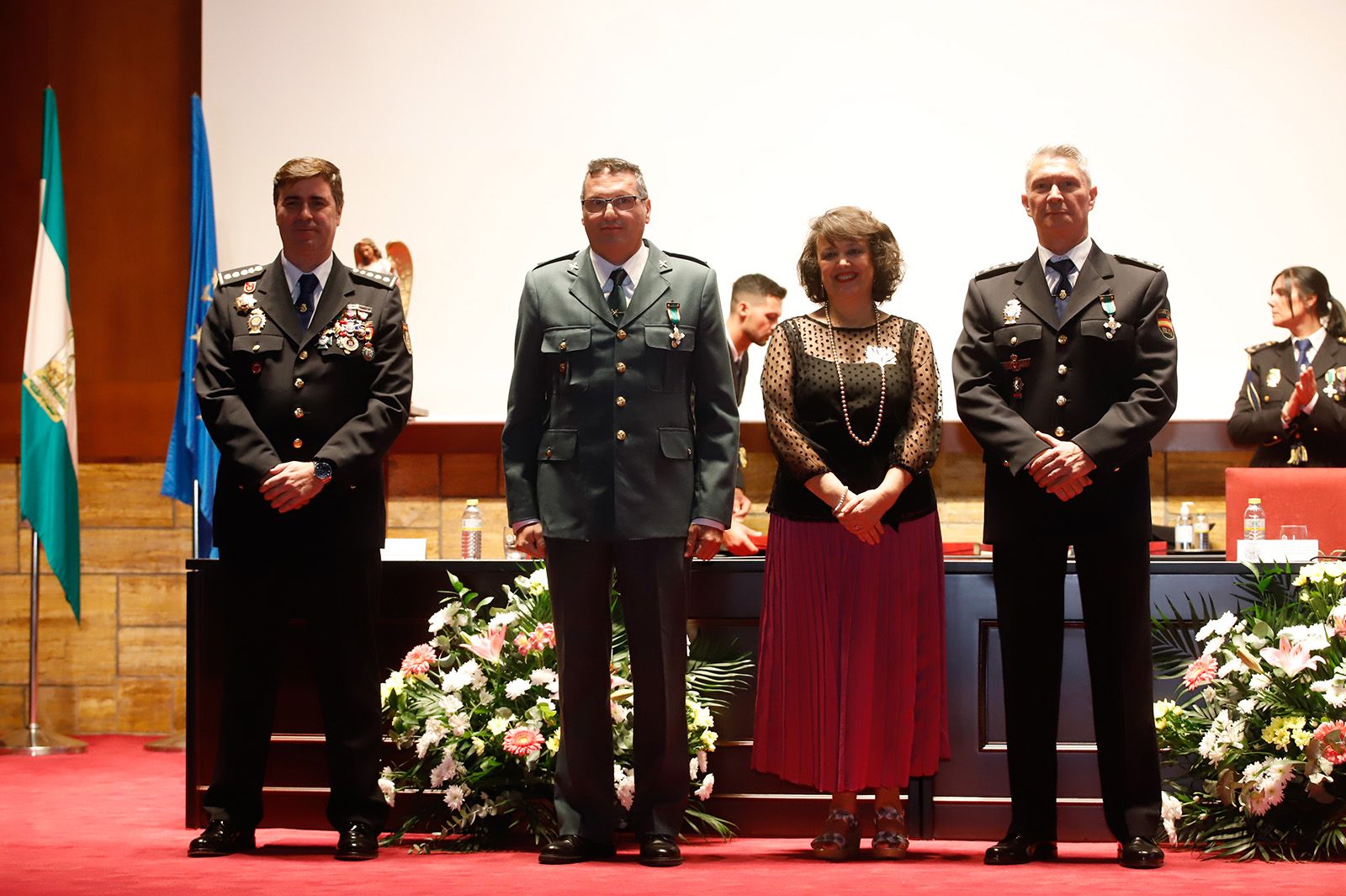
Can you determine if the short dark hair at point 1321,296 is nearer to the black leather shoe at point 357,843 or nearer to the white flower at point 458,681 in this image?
the white flower at point 458,681

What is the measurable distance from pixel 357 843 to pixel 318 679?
385 millimetres

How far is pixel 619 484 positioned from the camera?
3.24m

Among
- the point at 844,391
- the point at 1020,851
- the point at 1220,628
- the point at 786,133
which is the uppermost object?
the point at 786,133

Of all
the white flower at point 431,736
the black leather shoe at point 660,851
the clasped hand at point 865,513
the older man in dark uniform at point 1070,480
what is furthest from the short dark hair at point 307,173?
the black leather shoe at point 660,851

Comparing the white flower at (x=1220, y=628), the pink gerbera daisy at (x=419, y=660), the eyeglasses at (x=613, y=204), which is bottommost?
the pink gerbera daisy at (x=419, y=660)

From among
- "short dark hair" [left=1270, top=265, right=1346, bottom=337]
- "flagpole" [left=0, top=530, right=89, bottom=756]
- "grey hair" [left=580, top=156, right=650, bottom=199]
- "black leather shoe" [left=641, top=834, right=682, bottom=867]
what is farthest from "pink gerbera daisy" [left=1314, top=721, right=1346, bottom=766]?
"flagpole" [left=0, top=530, right=89, bottom=756]

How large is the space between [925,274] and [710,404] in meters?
2.90

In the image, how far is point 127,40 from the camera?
20.5 feet

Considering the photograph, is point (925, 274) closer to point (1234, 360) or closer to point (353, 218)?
point (1234, 360)

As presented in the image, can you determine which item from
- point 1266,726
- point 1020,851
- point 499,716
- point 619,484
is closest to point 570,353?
point 619,484

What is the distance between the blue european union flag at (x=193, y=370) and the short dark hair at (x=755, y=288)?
2084 millimetres

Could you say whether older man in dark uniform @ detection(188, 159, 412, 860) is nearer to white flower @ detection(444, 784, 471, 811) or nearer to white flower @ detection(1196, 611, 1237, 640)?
white flower @ detection(444, 784, 471, 811)

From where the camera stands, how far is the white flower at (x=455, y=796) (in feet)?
11.6

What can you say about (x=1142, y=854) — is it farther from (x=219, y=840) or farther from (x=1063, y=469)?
(x=219, y=840)
